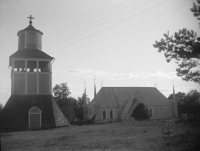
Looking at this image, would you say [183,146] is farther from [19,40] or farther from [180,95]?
[180,95]

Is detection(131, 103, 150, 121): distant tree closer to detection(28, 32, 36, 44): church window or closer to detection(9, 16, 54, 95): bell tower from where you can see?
detection(9, 16, 54, 95): bell tower

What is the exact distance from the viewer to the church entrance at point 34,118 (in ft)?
83.2

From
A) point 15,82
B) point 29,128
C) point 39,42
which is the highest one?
point 39,42

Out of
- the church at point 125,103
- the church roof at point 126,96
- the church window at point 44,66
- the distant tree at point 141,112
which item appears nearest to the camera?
the church window at point 44,66

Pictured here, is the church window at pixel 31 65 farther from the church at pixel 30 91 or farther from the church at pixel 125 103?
the church at pixel 125 103

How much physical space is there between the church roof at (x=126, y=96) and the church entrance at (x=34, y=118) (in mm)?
25745

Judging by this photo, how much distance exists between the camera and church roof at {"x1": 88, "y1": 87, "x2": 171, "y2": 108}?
51625mm

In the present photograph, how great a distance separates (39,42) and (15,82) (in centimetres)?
701

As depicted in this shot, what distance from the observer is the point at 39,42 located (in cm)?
3014

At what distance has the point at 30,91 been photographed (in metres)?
27.0

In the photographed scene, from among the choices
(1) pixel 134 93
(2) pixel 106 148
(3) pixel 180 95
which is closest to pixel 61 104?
(1) pixel 134 93

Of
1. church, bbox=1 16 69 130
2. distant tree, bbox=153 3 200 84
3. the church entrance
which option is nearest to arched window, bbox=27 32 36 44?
church, bbox=1 16 69 130

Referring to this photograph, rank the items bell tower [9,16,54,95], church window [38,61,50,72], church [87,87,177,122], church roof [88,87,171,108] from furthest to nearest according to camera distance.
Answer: church roof [88,87,171,108] → church [87,87,177,122] → church window [38,61,50,72] → bell tower [9,16,54,95]

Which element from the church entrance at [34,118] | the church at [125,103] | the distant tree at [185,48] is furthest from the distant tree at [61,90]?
the distant tree at [185,48]
